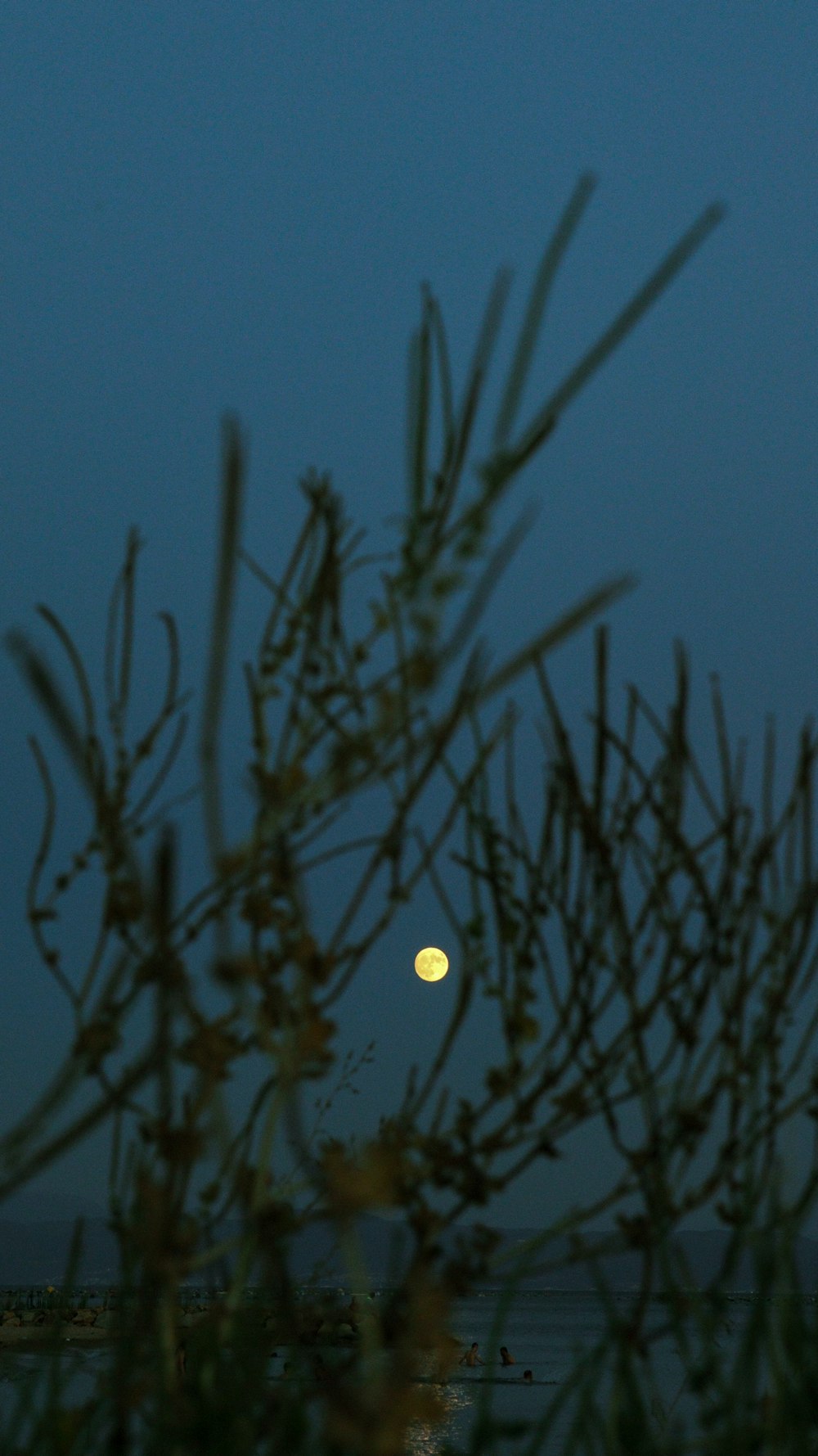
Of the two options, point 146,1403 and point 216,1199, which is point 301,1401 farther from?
point 146,1403

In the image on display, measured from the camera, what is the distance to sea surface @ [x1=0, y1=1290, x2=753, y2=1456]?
255 cm

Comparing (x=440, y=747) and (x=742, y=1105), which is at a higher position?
(x=440, y=747)

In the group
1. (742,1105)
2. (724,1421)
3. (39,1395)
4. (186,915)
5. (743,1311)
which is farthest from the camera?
(743,1311)

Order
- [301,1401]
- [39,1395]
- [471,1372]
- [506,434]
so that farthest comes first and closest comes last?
[471,1372]
[39,1395]
[301,1401]
[506,434]

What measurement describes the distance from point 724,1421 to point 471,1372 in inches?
1261

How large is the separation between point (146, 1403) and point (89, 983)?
1040 millimetres

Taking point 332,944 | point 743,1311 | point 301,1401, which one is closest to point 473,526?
point 332,944

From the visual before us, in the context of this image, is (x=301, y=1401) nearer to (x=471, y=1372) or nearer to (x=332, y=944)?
(x=332, y=944)

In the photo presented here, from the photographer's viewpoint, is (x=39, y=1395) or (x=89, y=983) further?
(x=39, y=1395)

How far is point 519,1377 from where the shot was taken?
103ft

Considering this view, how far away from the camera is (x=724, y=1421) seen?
2516mm

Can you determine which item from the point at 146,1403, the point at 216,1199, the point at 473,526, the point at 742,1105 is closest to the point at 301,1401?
the point at 216,1199

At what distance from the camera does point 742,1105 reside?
2.68 metres

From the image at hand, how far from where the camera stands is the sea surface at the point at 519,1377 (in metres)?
2.55
